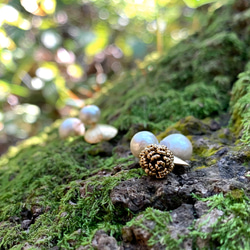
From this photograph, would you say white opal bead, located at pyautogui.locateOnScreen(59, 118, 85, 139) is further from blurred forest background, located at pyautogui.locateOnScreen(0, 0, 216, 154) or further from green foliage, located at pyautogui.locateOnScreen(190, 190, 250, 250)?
blurred forest background, located at pyautogui.locateOnScreen(0, 0, 216, 154)

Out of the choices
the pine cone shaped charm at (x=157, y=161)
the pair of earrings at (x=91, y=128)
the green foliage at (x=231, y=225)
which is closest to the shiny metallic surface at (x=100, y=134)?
the pair of earrings at (x=91, y=128)

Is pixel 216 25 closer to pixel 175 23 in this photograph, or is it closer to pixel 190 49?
pixel 190 49

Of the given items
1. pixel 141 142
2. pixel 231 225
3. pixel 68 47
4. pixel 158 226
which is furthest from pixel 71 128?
pixel 68 47

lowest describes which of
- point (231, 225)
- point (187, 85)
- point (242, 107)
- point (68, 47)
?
point (231, 225)

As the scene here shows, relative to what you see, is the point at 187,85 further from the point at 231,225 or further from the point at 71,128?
the point at 231,225

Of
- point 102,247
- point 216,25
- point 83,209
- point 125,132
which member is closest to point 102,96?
point 125,132

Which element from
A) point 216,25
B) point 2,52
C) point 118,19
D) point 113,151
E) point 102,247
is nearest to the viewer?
point 102,247
